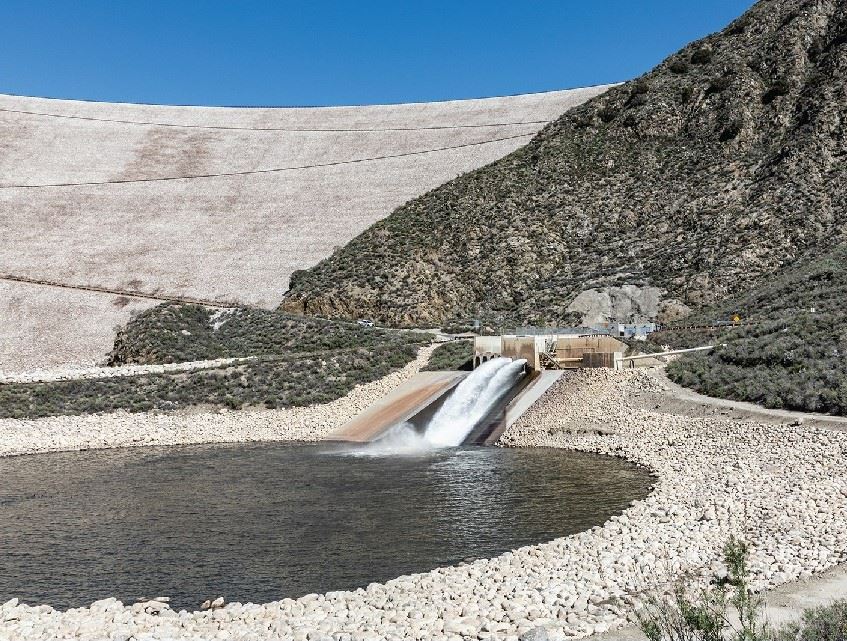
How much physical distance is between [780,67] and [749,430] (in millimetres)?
38301

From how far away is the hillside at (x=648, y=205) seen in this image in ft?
133

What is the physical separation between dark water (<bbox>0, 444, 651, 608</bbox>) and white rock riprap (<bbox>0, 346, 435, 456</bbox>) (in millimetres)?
3305

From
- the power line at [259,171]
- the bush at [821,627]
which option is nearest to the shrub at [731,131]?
the power line at [259,171]

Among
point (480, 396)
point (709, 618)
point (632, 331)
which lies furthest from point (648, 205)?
point (709, 618)

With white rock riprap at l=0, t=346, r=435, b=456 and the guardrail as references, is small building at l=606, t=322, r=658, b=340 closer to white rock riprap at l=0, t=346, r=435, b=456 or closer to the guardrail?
the guardrail

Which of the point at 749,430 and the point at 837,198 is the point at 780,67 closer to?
the point at 837,198

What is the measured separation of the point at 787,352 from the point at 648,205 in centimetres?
2527

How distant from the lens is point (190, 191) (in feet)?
224

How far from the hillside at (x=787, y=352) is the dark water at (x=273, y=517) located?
542 centimetres

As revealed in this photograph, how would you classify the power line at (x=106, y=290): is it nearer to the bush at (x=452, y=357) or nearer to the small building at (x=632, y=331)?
→ the bush at (x=452, y=357)

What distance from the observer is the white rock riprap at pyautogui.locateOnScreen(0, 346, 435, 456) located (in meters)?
25.1

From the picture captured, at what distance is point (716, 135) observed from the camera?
1921 inches

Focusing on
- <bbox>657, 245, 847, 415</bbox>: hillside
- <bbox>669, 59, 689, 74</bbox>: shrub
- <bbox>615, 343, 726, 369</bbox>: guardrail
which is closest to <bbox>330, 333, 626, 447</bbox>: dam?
<bbox>615, 343, 726, 369</bbox>: guardrail

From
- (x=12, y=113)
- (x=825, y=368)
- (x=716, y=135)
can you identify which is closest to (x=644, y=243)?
(x=716, y=135)
